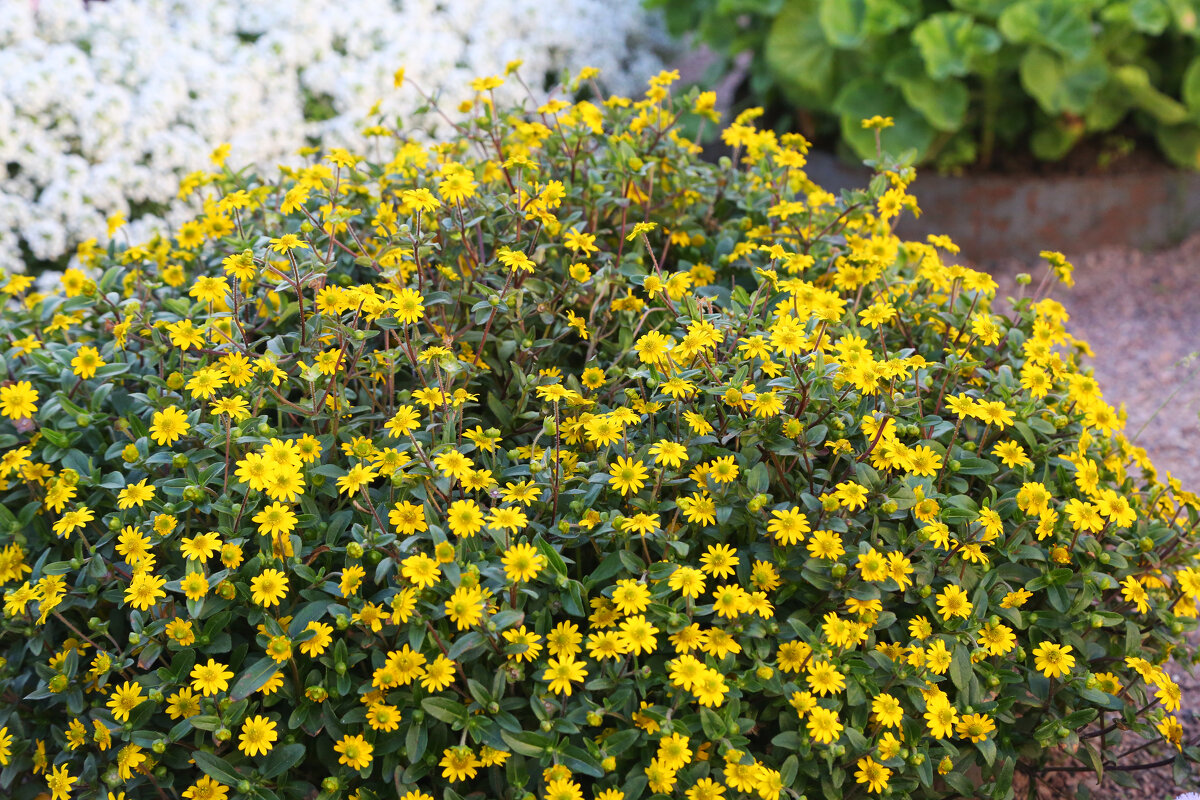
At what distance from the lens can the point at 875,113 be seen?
12.0 feet

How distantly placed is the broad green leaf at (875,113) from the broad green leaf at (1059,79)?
1.28 feet

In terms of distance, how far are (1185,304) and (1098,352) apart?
1.85 feet

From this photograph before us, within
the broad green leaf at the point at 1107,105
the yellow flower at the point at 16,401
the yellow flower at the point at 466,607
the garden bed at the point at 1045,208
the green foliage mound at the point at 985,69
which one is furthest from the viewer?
the garden bed at the point at 1045,208

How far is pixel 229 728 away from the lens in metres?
1.33

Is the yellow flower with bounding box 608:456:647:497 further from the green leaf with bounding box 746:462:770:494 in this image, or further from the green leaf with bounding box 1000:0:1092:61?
the green leaf with bounding box 1000:0:1092:61

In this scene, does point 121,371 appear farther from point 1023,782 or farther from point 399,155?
point 1023,782

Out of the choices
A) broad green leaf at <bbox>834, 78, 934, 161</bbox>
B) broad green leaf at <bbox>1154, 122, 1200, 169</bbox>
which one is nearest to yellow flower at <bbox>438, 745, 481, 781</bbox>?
broad green leaf at <bbox>834, 78, 934, 161</bbox>

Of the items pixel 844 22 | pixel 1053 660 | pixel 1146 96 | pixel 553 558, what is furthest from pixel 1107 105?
pixel 553 558

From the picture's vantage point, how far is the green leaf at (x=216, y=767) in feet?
4.23

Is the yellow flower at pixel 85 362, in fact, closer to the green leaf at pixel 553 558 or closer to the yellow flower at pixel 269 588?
the yellow flower at pixel 269 588

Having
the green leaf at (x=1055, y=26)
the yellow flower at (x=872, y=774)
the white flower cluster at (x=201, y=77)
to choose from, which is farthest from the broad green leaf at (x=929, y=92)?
the yellow flower at (x=872, y=774)

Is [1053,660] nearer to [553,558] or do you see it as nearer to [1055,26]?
[553,558]

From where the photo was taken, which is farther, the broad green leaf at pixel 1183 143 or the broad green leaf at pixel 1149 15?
the broad green leaf at pixel 1183 143

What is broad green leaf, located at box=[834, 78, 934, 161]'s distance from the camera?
3.60 metres
